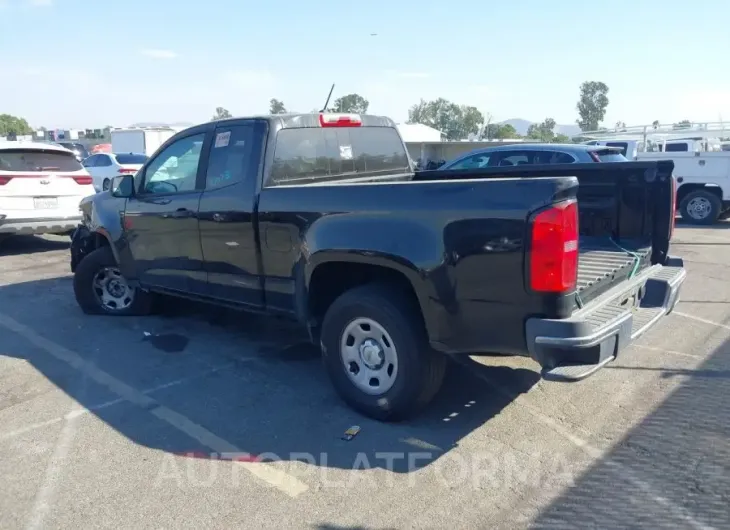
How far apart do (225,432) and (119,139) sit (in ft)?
95.8

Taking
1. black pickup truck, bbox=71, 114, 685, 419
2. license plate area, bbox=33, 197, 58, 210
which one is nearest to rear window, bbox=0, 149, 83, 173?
license plate area, bbox=33, 197, 58, 210

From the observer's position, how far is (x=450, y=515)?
3.28 meters

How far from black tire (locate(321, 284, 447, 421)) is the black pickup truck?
1 cm

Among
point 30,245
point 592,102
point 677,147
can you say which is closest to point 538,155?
point 30,245

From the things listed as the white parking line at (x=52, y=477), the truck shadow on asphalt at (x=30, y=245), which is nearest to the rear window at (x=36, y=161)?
the truck shadow on asphalt at (x=30, y=245)

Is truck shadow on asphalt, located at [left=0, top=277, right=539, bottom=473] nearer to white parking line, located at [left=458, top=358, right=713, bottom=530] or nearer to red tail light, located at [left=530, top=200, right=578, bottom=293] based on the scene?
white parking line, located at [left=458, top=358, right=713, bottom=530]

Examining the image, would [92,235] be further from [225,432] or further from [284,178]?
[225,432]

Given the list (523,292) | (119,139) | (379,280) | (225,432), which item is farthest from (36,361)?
(119,139)

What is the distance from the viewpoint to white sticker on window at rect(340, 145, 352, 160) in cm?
551

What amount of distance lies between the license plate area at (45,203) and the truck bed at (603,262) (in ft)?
27.7

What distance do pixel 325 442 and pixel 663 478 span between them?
192cm

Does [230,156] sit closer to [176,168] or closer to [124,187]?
[176,168]

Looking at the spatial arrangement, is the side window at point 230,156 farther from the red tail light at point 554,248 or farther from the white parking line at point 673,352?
the white parking line at point 673,352

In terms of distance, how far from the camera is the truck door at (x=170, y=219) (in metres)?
5.51
